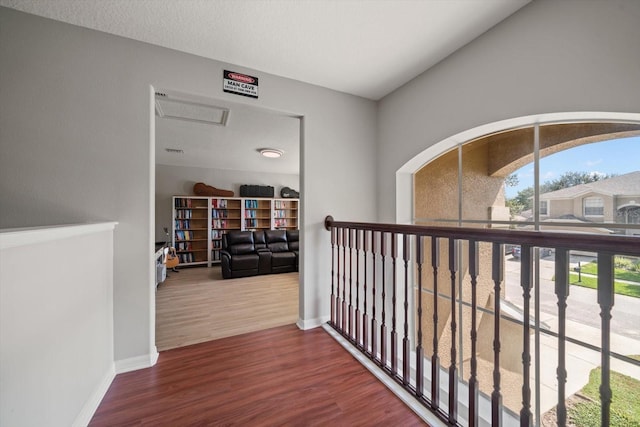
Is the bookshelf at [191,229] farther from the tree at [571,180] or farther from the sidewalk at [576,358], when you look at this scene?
the tree at [571,180]

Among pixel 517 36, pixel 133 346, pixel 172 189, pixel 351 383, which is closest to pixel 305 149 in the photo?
pixel 517 36

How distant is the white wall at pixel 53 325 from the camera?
2.72 ft

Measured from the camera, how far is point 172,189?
605 centimetres

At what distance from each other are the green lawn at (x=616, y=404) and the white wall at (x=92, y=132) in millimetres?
3089

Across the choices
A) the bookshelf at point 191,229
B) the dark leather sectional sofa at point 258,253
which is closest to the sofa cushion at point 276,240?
the dark leather sectional sofa at point 258,253

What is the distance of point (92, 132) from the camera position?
175 cm

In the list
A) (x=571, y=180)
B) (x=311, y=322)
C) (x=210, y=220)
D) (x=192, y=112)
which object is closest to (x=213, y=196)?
(x=210, y=220)

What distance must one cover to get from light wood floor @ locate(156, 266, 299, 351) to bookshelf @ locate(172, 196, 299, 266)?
127 centimetres

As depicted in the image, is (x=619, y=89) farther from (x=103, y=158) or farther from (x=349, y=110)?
(x=103, y=158)

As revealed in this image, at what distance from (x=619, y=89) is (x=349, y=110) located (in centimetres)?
198

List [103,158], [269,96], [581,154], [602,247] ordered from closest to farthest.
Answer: [602,247]
[581,154]
[103,158]
[269,96]

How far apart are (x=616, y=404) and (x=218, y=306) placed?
11.8 feet

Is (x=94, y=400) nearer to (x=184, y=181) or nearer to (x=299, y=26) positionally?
(x=299, y=26)

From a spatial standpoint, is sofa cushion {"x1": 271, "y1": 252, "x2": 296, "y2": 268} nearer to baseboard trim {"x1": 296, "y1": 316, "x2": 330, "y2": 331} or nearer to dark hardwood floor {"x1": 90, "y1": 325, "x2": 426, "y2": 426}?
baseboard trim {"x1": 296, "y1": 316, "x2": 330, "y2": 331}
